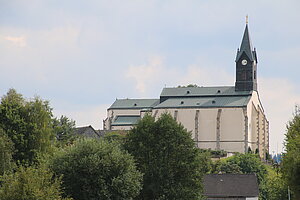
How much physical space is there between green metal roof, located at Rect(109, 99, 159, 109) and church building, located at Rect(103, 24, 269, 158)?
11.0 meters

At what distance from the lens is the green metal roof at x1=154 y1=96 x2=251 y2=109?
138375 millimetres

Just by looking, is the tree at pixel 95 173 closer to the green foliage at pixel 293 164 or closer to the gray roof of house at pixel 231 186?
the green foliage at pixel 293 164

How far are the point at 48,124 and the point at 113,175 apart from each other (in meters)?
17.6

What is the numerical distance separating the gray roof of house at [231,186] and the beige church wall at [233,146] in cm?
5870

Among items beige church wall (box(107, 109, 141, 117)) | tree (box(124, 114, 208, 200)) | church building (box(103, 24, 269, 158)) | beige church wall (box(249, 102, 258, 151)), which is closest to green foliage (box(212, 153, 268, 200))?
church building (box(103, 24, 269, 158))

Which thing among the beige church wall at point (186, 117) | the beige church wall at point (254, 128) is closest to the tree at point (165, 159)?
the beige church wall at point (186, 117)

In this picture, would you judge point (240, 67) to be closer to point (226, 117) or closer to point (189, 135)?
point (226, 117)

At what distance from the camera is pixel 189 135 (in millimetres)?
54875

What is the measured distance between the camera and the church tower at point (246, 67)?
143875 mm

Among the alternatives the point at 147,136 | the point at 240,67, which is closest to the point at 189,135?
the point at 147,136

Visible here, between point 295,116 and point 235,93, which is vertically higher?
point 235,93

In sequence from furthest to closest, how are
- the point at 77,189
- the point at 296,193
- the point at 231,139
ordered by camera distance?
the point at 231,139, the point at 77,189, the point at 296,193

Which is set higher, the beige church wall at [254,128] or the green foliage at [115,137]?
the beige church wall at [254,128]

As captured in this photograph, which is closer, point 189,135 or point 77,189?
point 77,189
